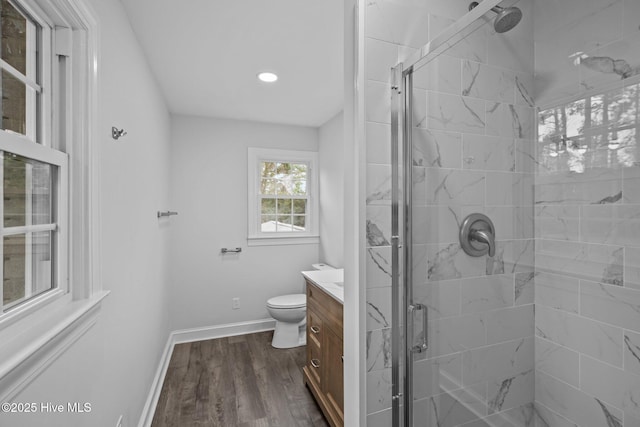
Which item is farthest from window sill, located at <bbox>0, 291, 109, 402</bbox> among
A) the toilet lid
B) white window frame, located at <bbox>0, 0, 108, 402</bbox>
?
the toilet lid

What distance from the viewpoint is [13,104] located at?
83cm

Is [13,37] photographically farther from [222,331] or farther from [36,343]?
[222,331]

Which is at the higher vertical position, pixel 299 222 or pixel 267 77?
pixel 267 77

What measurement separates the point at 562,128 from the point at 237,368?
282cm

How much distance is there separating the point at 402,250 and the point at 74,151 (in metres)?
1.24

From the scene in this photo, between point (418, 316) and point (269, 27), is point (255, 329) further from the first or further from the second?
point (269, 27)

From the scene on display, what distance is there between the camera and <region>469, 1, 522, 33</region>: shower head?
92cm

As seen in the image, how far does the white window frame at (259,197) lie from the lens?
11.8ft

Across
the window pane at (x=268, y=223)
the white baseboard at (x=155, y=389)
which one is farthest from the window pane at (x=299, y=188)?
the white baseboard at (x=155, y=389)

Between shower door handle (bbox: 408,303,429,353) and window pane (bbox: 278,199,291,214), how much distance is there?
2.76 m

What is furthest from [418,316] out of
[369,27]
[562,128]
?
[369,27]

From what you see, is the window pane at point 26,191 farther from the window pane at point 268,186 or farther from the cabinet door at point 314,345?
the window pane at point 268,186

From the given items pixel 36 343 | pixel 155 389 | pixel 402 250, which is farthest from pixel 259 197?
pixel 36 343

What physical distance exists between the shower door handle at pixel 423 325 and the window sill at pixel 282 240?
2637mm
